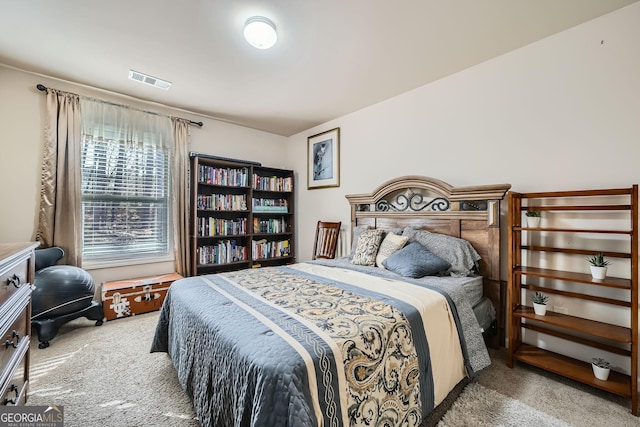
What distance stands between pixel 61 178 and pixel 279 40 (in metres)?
2.66

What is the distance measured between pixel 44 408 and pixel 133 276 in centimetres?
206

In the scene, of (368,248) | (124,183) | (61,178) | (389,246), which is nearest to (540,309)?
(389,246)

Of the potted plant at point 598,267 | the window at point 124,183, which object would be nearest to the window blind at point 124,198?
the window at point 124,183

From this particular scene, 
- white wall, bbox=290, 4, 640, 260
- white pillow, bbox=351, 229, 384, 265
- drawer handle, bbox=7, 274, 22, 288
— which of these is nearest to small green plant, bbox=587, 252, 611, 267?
white wall, bbox=290, 4, 640, 260

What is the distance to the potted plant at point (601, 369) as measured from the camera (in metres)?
1.63

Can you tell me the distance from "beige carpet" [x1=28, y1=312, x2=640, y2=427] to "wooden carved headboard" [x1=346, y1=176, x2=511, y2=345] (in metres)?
0.57

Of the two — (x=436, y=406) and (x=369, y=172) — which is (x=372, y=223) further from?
(x=436, y=406)

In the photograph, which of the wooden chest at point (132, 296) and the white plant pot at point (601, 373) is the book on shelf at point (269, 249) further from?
the white plant pot at point (601, 373)

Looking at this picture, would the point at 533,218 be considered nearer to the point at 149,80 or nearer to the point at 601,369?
the point at 601,369

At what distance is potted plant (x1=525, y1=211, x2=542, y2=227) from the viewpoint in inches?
75.4

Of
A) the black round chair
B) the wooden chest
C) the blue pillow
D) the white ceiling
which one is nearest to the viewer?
the white ceiling

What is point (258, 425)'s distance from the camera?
2.82 feet

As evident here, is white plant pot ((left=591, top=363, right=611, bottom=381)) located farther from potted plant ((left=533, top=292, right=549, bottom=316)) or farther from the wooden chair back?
the wooden chair back

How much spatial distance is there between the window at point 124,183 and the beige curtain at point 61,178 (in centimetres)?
10
